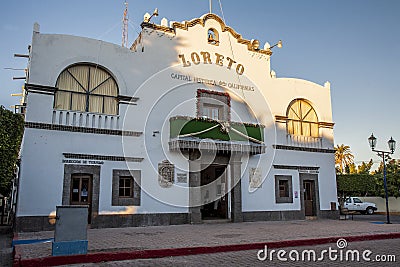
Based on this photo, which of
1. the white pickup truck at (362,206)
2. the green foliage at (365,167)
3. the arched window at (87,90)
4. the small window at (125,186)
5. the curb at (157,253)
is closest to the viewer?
the curb at (157,253)

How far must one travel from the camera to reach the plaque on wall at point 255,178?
17562 millimetres

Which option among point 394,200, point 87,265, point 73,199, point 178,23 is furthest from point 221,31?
point 394,200

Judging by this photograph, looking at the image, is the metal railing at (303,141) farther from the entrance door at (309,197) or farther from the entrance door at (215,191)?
the entrance door at (215,191)

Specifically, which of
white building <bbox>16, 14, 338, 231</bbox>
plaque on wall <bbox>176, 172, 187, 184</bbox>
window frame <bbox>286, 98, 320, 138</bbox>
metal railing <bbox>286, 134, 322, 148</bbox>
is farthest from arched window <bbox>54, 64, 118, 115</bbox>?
window frame <bbox>286, 98, 320, 138</bbox>

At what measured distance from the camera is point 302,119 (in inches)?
788

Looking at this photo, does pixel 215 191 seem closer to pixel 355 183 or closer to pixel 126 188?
pixel 126 188

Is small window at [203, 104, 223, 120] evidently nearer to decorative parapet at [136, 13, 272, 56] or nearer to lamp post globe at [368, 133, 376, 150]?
decorative parapet at [136, 13, 272, 56]

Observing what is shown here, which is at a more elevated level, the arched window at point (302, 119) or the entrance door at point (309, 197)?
the arched window at point (302, 119)

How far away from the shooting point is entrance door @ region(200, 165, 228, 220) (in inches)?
688

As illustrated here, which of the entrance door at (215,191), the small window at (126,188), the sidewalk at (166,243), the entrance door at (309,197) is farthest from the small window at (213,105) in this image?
the sidewalk at (166,243)

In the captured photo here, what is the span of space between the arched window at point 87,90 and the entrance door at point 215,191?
557cm

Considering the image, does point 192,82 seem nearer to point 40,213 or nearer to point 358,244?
point 40,213

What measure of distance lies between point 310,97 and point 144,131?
33.0 ft

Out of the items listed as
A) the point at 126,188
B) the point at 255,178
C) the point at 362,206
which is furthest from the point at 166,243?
the point at 362,206
